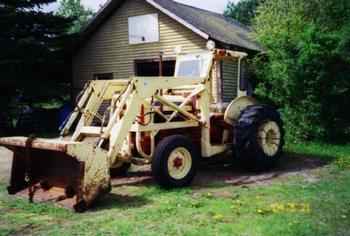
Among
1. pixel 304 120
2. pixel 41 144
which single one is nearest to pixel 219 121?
pixel 41 144

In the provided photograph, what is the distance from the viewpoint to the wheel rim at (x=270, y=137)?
8547 mm

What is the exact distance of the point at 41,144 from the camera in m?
6.38

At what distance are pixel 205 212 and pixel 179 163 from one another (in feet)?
5.07

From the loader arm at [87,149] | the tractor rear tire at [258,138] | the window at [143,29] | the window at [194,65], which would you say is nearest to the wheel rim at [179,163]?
the loader arm at [87,149]

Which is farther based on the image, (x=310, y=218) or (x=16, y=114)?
(x=16, y=114)

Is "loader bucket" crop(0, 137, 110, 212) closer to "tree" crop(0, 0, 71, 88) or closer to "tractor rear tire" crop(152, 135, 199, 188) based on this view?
"tractor rear tire" crop(152, 135, 199, 188)

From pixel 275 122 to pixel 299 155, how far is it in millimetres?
1920

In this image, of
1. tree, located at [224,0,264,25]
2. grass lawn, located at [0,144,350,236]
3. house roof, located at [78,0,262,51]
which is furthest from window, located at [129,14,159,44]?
tree, located at [224,0,264,25]

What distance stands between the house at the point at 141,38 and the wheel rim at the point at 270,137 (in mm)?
7415

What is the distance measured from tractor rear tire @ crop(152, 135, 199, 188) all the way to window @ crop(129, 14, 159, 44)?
38.0 ft

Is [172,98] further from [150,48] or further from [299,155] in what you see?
[150,48]

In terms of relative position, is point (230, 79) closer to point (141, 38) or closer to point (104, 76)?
point (141, 38)

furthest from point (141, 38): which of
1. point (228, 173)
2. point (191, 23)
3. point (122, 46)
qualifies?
point (228, 173)

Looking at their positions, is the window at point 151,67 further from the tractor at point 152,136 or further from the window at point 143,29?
the tractor at point 152,136
